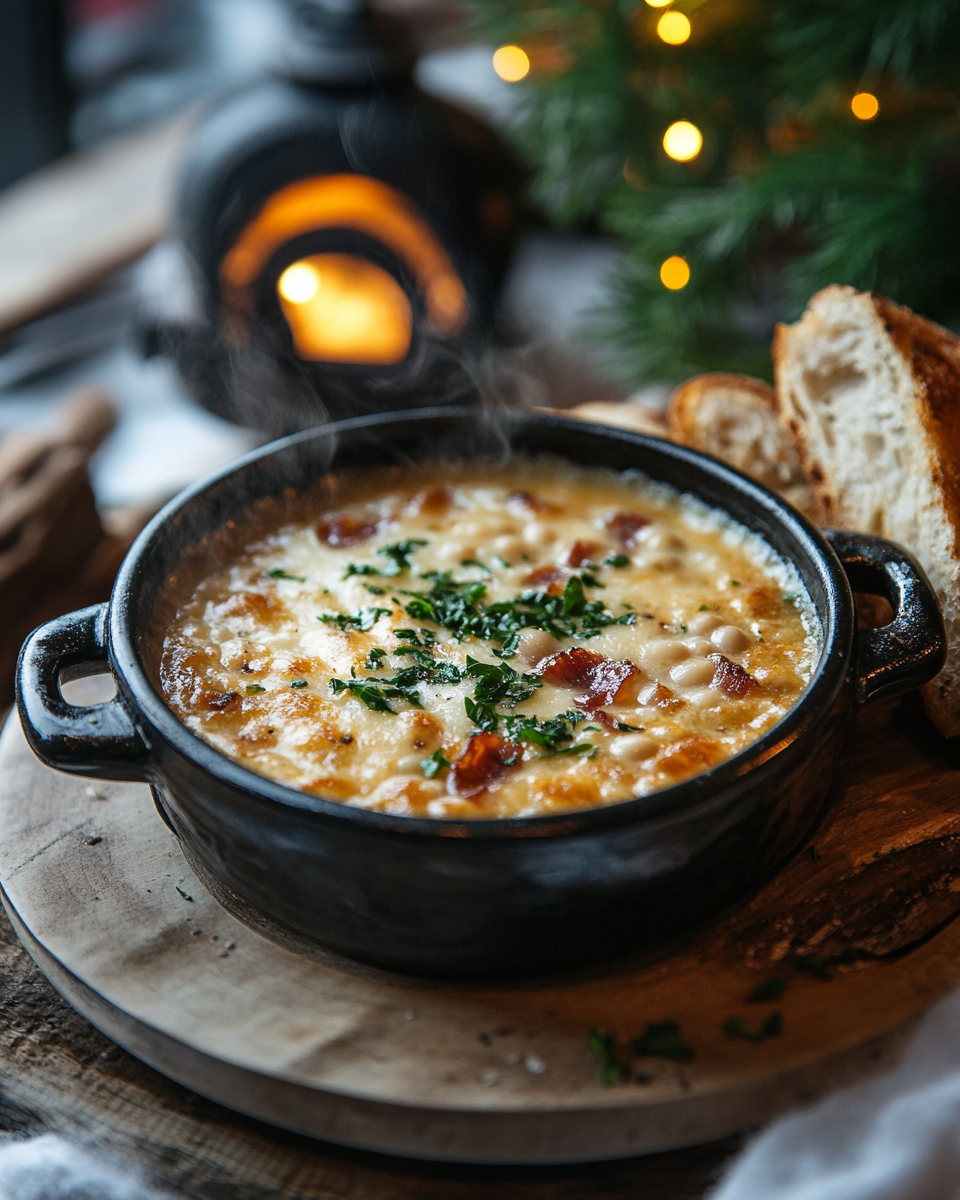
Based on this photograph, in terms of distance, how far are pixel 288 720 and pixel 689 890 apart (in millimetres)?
712

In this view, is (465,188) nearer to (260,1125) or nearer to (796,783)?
(796,783)

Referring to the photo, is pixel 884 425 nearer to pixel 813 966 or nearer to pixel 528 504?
pixel 528 504

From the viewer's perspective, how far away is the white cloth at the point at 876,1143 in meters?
1.49

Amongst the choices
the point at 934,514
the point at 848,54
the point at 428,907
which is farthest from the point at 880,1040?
the point at 848,54

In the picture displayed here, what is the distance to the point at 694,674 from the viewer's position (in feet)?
6.61

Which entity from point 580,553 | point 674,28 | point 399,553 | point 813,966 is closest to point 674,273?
point 674,28

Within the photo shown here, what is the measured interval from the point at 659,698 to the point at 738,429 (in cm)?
101

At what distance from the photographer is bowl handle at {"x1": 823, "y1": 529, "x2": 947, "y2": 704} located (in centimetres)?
187

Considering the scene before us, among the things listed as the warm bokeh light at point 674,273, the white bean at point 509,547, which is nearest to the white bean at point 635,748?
the white bean at point 509,547

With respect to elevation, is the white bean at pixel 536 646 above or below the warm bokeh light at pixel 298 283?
below

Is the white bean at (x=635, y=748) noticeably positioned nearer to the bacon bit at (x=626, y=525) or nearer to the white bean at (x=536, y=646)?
the white bean at (x=536, y=646)

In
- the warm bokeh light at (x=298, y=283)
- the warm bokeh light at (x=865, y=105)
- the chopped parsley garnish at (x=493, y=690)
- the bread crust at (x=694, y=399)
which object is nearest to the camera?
the chopped parsley garnish at (x=493, y=690)

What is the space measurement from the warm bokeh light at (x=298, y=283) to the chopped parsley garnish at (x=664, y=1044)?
3.46 m

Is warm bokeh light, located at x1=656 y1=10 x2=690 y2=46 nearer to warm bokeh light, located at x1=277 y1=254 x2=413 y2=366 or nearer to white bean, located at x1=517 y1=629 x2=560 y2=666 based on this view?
warm bokeh light, located at x1=277 y1=254 x2=413 y2=366
